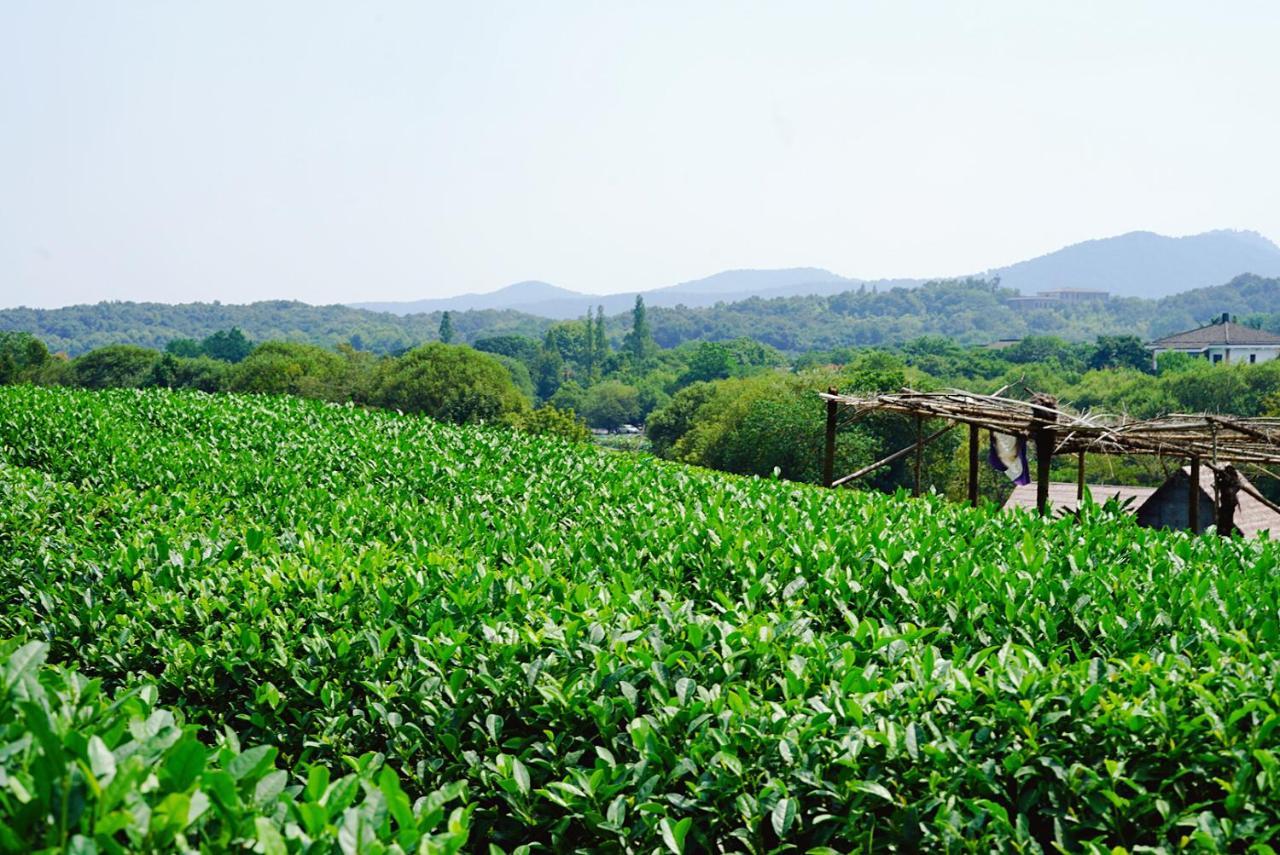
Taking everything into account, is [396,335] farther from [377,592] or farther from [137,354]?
[377,592]

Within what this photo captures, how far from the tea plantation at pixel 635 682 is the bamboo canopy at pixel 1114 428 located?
5101 millimetres

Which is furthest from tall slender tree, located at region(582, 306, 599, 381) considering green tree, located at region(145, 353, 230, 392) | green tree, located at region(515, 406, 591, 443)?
green tree, located at region(515, 406, 591, 443)

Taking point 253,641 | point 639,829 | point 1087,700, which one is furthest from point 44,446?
point 1087,700

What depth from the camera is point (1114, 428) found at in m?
10.9

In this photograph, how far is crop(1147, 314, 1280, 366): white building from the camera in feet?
291

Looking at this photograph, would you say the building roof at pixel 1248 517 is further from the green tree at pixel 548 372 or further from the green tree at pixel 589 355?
the green tree at pixel 589 355

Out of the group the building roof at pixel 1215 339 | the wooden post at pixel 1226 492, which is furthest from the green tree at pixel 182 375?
the building roof at pixel 1215 339

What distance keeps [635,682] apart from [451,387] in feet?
161

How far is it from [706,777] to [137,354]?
76393mm

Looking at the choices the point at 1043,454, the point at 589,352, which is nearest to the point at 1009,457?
the point at 1043,454

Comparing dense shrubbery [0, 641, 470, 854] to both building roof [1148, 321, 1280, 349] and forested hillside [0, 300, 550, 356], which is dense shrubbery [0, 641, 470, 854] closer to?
building roof [1148, 321, 1280, 349]

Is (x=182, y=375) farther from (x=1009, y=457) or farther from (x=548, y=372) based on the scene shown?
(x=1009, y=457)

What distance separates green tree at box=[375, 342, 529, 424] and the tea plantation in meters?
44.4

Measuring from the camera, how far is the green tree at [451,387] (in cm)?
5066
